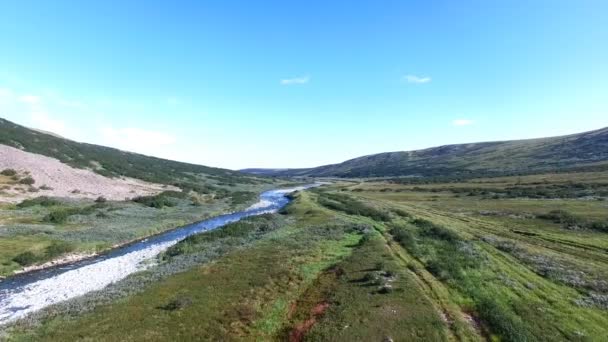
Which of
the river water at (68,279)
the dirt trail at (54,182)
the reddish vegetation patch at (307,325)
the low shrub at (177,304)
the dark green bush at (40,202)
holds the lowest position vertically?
the river water at (68,279)

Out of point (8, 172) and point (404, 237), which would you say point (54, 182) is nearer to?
point (8, 172)

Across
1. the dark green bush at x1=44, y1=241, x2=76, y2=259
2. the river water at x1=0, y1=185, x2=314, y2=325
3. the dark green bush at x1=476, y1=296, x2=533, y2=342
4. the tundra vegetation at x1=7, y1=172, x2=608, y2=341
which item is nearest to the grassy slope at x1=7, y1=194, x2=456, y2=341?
the tundra vegetation at x1=7, y1=172, x2=608, y2=341

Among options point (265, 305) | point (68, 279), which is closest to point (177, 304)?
point (265, 305)

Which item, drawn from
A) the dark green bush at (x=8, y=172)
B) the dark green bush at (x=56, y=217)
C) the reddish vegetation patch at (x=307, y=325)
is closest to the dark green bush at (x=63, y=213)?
the dark green bush at (x=56, y=217)

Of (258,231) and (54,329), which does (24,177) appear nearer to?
(258,231)

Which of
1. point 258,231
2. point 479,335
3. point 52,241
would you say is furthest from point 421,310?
point 52,241

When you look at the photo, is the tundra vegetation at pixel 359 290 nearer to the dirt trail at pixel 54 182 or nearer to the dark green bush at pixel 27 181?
the dirt trail at pixel 54 182
